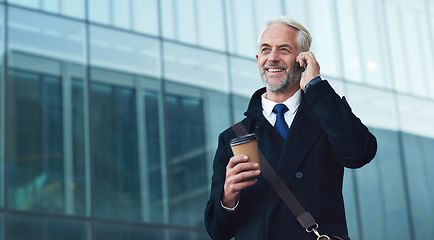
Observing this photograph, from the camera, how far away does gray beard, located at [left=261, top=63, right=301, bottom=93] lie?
3.14 m

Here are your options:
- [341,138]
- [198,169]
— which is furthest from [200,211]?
[341,138]

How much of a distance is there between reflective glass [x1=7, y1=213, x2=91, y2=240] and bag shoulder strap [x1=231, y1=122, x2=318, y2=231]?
28.5 feet

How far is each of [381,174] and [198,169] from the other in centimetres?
498

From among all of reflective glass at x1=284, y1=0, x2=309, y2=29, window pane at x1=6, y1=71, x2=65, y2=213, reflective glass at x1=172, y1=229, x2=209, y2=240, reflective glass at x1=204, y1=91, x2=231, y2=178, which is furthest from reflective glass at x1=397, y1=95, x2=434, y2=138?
window pane at x1=6, y1=71, x2=65, y2=213

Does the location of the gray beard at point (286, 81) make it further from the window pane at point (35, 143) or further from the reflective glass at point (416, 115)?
the reflective glass at point (416, 115)

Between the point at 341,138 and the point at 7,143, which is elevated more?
the point at 7,143

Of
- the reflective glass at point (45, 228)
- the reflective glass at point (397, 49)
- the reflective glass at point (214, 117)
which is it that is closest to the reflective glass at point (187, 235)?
the reflective glass at point (214, 117)

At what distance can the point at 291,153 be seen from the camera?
298 cm

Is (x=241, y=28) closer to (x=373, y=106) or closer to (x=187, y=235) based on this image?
(x=373, y=106)

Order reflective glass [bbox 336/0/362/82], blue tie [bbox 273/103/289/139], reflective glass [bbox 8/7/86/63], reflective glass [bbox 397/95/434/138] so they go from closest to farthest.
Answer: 1. blue tie [bbox 273/103/289/139]
2. reflective glass [bbox 8/7/86/63]
3. reflective glass [bbox 336/0/362/82]
4. reflective glass [bbox 397/95/434/138]

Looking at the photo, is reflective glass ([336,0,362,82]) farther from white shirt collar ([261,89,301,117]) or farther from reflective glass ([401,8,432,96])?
white shirt collar ([261,89,301,117])

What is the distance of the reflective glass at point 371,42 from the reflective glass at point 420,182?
1.56 m

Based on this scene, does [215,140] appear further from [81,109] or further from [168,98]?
[81,109]

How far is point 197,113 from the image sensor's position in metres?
13.7
